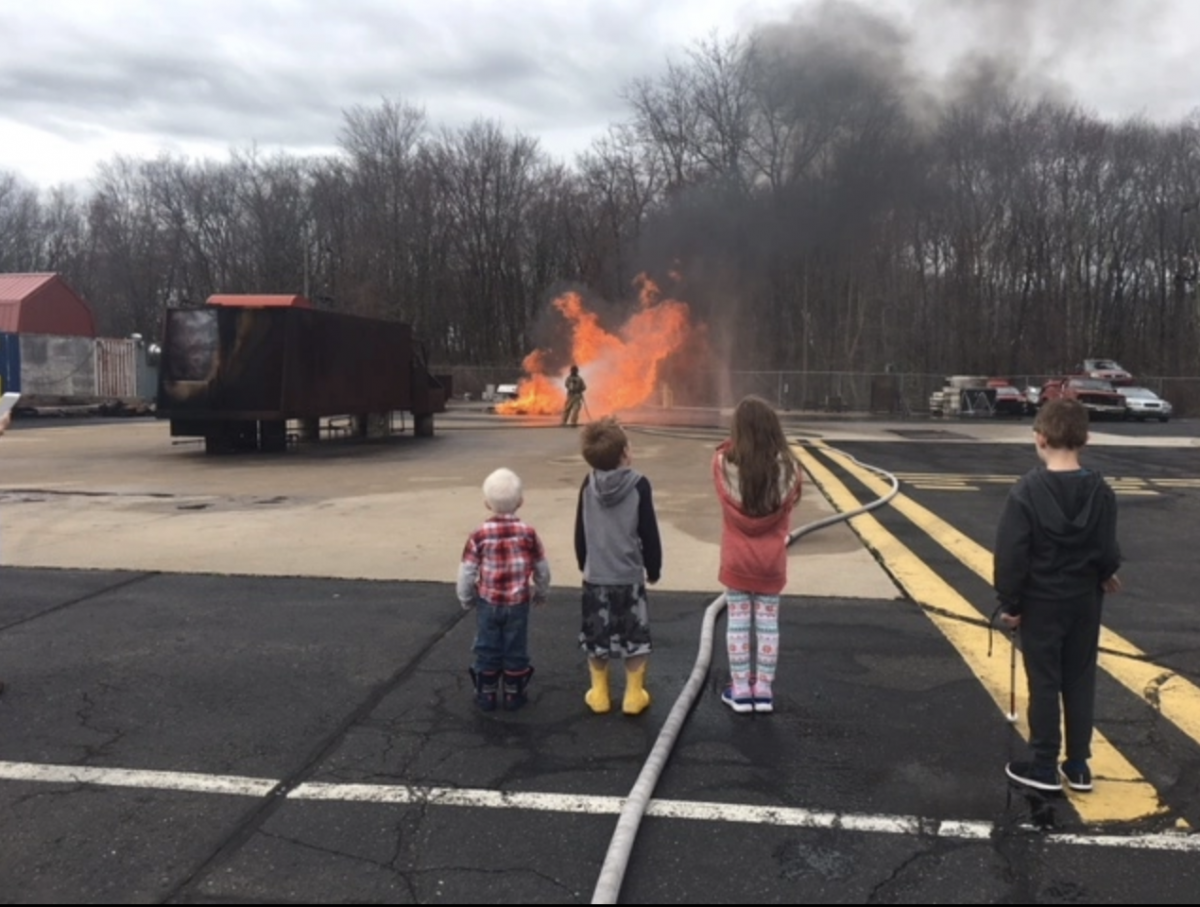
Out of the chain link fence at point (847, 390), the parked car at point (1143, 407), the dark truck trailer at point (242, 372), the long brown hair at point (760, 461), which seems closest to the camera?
the long brown hair at point (760, 461)

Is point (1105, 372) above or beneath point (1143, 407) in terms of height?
above

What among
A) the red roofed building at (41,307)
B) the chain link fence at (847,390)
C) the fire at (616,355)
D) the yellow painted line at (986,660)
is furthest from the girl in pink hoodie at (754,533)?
the red roofed building at (41,307)

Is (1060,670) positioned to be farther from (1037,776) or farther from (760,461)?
(760,461)

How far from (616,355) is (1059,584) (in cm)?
2699

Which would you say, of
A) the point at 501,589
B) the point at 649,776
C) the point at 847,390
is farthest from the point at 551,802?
the point at 847,390

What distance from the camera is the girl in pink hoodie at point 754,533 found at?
3.97 metres

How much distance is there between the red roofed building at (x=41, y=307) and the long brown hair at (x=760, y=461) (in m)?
36.7

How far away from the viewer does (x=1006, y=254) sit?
49594 mm

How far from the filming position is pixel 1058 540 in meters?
3.24

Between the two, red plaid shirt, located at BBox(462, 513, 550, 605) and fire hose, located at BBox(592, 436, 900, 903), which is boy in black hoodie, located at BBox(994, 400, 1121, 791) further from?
red plaid shirt, located at BBox(462, 513, 550, 605)

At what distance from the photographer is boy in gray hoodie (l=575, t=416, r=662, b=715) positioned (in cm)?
402

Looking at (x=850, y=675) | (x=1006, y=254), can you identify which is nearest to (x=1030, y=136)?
(x=1006, y=254)

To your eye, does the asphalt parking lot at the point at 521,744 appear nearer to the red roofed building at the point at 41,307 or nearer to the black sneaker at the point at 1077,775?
the black sneaker at the point at 1077,775

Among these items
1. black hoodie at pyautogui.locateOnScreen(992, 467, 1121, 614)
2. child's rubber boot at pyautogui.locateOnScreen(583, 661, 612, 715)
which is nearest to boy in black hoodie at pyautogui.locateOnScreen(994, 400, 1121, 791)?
black hoodie at pyautogui.locateOnScreen(992, 467, 1121, 614)
